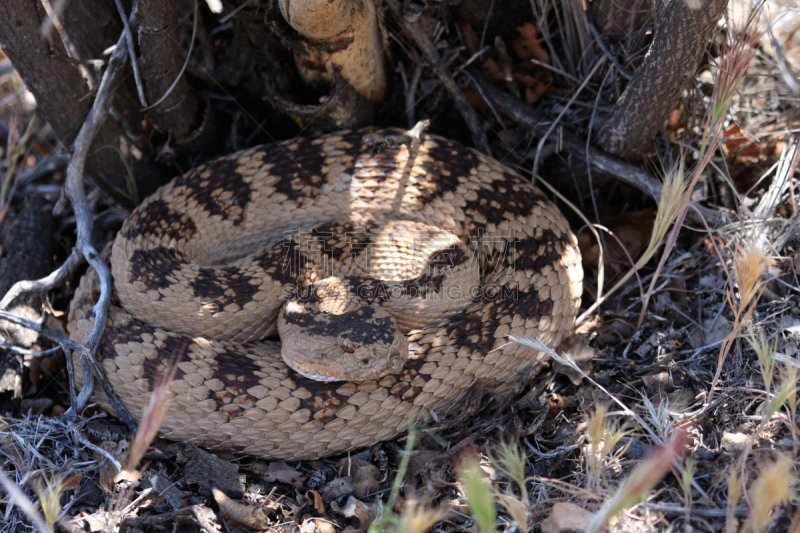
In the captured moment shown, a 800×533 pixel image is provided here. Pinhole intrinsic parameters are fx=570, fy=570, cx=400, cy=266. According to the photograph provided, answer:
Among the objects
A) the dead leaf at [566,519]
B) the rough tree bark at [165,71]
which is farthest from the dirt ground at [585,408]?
the rough tree bark at [165,71]

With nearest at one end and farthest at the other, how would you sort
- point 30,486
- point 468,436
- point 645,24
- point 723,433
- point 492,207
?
point 723,433 < point 30,486 < point 468,436 < point 645,24 < point 492,207

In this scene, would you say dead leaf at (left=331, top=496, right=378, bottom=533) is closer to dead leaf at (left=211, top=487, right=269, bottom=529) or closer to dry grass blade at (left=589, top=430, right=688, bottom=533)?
dead leaf at (left=211, top=487, right=269, bottom=529)

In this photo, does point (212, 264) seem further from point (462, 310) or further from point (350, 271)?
point (462, 310)

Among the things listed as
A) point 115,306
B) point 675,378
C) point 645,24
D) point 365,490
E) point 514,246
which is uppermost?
point 645,24

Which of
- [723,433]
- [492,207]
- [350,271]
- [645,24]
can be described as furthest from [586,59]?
[723,433]

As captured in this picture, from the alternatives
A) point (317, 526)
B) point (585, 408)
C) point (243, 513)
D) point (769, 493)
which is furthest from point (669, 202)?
point (243, 513)

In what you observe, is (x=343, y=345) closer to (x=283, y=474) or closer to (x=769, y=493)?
(x=283, y=474)

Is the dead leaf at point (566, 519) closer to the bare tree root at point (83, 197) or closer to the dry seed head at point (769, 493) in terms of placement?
the dry seed head at point (769, 493)
